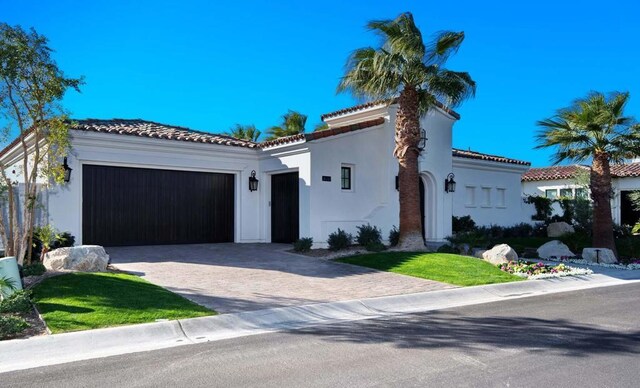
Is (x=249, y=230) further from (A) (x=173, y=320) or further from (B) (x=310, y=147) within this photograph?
(A) (x=173, y=320)

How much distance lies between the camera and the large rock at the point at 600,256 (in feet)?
49.9

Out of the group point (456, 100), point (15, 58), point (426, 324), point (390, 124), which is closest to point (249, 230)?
point (390, 124)

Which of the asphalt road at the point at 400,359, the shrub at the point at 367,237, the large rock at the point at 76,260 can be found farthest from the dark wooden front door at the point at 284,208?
the asphalt road at the point at 400,359

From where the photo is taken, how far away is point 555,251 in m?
16.2

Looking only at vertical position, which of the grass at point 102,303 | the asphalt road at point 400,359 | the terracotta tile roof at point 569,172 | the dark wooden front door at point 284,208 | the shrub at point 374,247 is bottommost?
the asphalt road at point 400,359

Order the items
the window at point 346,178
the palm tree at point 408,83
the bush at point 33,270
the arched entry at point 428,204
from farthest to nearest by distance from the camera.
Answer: the arched entry at point 428,204, the window at point 346,178, the palm tree at point 408,83, the bush at point 33,270

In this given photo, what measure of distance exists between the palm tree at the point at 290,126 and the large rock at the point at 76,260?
67.7 ft

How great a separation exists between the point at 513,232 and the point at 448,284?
1466 cm

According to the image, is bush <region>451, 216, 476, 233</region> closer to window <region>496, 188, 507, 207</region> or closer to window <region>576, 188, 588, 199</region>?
window <region>496, 188, 507, 207</region>

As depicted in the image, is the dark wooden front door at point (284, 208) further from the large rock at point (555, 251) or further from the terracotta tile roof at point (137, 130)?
the large rock at point (555, 251)

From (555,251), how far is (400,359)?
12.5 m

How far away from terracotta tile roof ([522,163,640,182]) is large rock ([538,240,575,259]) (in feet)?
39.4

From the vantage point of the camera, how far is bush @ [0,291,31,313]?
705 centimetres

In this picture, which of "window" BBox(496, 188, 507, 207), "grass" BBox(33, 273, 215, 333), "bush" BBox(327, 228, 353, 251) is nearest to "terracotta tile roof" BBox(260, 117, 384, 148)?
"bush" BBox(327, 228, 353, 251)
